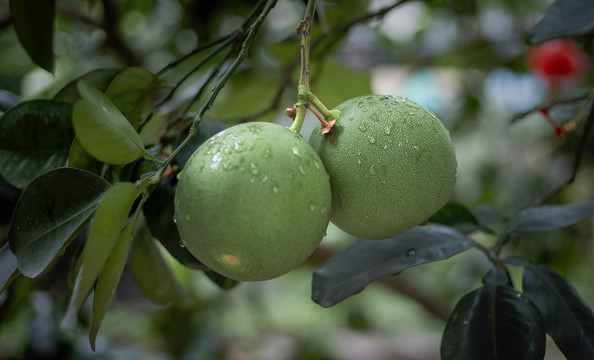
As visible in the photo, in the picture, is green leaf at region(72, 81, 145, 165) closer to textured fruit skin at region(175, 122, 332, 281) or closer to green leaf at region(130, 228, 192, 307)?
textured fruit skin at region(175, 122, 332, 281)

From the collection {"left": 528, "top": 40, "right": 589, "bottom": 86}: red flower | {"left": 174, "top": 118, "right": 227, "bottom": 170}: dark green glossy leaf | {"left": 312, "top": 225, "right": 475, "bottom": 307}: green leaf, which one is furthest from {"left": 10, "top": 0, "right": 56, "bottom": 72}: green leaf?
{"left": 528, "top": 40, "right": 589, "bottom": 86}: red flower

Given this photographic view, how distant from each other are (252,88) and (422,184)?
744 millimetres

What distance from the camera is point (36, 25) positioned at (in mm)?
662

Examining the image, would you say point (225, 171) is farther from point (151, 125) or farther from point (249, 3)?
point (249, 3)

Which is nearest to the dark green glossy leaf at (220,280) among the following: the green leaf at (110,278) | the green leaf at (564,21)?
the green leaf at (110,278)

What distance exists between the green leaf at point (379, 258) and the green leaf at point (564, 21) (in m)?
0.33

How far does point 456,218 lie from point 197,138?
506mm

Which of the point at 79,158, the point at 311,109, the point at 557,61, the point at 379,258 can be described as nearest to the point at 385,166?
the point at 311,109

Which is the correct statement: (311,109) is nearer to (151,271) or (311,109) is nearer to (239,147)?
(239,147)

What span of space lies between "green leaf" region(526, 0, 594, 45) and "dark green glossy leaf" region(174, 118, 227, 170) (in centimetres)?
49

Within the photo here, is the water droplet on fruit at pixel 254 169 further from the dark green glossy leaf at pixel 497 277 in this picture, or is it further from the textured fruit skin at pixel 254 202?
the dark green glossy leaf at pixel 497 277

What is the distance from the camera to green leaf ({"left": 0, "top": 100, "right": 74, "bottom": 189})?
657mm

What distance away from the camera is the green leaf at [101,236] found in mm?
423

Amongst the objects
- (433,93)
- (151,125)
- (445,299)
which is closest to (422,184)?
(151,125)
